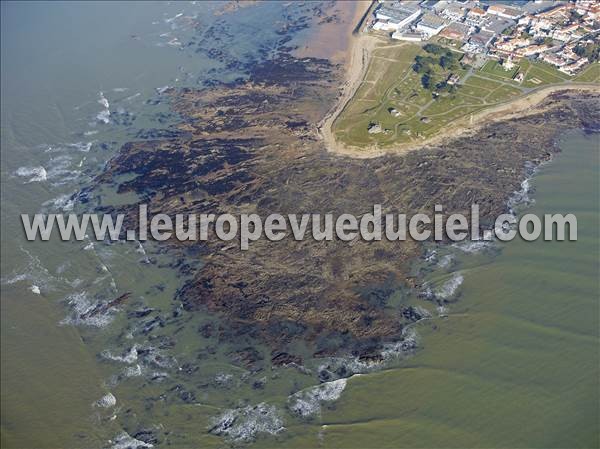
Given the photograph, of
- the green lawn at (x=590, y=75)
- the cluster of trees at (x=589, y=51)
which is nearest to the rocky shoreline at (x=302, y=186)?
the green lawn at (x=590, y=75)

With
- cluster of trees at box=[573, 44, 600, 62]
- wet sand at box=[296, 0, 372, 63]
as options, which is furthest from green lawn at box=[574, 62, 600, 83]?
wet sand at box=[296, 0, 372, 63]

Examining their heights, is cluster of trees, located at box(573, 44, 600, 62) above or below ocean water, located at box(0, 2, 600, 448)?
above

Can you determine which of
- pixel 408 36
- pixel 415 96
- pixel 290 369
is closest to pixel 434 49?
pixel 408 36

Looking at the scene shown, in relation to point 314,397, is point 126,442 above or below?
below

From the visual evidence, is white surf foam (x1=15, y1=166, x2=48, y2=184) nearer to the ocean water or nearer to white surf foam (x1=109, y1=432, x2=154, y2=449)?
the ocean water

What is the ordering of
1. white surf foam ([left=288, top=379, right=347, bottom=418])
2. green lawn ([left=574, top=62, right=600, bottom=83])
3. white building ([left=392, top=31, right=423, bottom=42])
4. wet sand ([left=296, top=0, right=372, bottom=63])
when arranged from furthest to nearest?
white building ([left=392, top=31, right=423, bottom=42])
wet sand ([left=296, top=0, right=372, bottom=63])
green lawn ([left=574, top=62, right=600, bottom=83])
white surf foam ([left=288, top=379, right=347, bottom=418])

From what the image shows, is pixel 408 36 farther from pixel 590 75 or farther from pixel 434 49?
pixel 590 75

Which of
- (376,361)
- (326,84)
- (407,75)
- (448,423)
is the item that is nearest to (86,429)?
(376,361)
